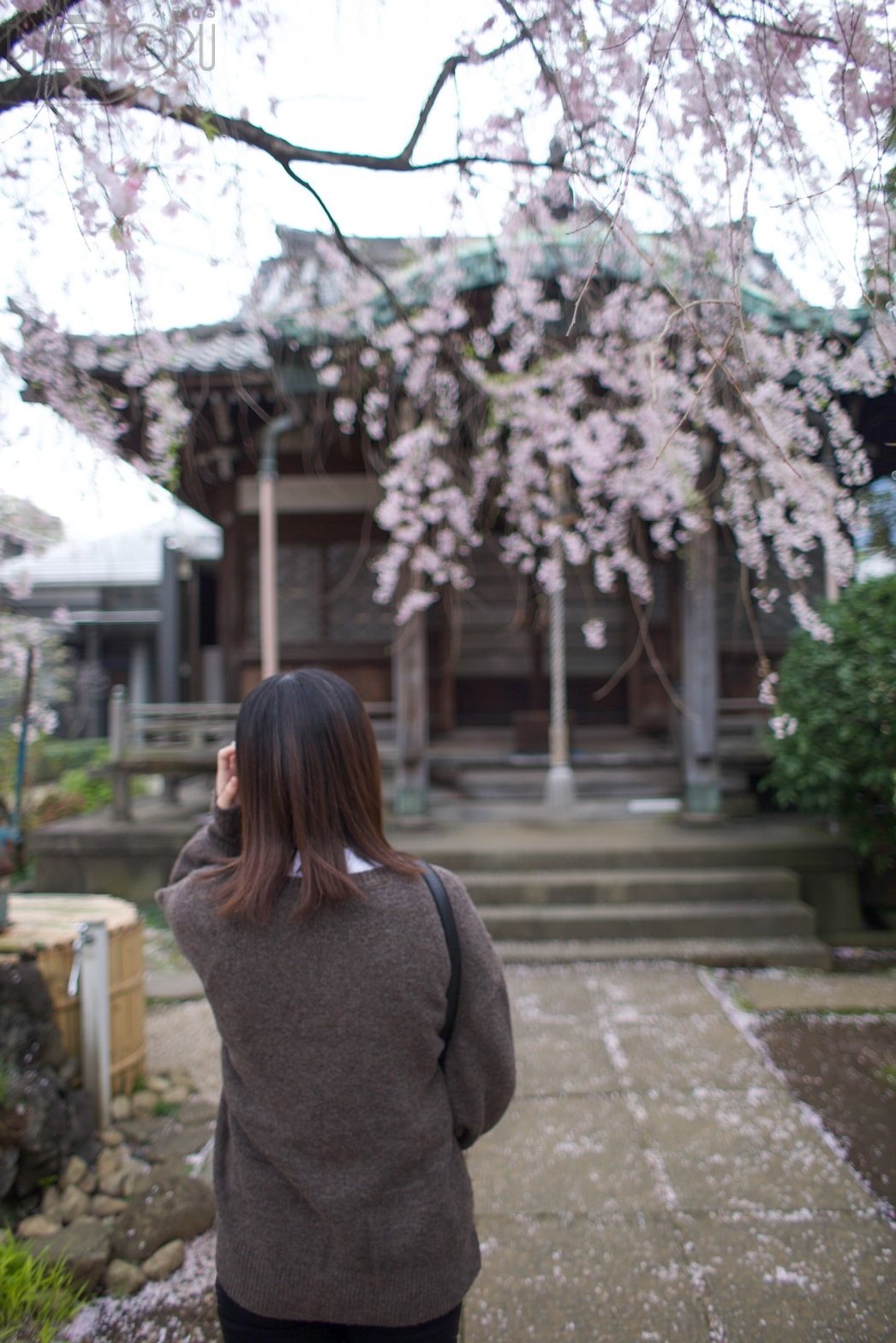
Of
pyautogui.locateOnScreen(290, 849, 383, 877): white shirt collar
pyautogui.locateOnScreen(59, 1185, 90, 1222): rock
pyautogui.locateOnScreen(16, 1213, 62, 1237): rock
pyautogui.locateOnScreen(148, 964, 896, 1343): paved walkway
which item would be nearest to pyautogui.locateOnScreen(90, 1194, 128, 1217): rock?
pyautogui.locateOnScreen(59, 1185, 90, 1222): rock

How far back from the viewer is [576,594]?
927 centimetres

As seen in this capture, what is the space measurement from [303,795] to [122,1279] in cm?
210

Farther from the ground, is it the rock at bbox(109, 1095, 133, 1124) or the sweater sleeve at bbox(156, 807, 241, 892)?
the sweater sleeve at bbox(156, 807, 241, 892)

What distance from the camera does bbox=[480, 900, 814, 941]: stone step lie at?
5359 millimetres

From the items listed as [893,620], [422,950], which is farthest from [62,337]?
[893,620]

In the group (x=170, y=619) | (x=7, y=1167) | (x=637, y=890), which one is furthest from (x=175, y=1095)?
(x=170, y=619)

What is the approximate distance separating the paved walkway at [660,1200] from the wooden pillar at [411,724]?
253cm

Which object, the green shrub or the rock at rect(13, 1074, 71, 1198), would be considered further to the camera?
the green shrub

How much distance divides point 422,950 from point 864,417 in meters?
5.26

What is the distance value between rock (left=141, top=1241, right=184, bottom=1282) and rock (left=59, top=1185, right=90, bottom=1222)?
318 mm

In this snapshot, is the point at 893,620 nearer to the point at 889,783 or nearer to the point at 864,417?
the point at 889,783

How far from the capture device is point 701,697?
662 cm

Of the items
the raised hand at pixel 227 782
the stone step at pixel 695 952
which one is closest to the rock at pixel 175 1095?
the stone step at pixel 695 952

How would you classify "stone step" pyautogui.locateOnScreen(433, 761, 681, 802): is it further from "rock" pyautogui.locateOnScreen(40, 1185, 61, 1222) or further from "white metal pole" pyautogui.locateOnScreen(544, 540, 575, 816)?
"rock" pyautogui.locateOnScreen(40, 1185, 61, 1222)
